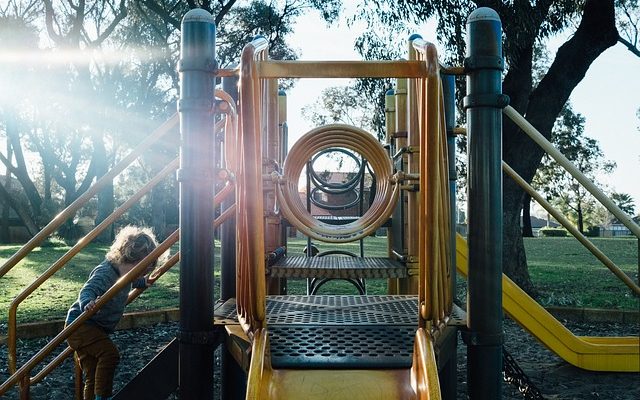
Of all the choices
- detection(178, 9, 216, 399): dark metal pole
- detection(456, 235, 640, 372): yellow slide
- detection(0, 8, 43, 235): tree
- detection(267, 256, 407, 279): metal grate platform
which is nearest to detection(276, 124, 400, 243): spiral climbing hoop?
detection(267, 256, 407, 279): metal grate platform

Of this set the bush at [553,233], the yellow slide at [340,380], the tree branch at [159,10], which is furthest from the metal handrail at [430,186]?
the bush at [553,233]

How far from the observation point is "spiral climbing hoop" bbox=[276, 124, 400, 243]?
4.45m

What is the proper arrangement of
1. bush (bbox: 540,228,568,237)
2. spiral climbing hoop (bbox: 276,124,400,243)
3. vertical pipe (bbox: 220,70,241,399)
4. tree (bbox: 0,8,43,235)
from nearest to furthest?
vertical pipe (bbox: 220,70,241,399) < spiral climbing hoop (bbox: 276,124,400,243) < tree (bbox: 0,8,43,235) < bush (bbox: 540,228,568,237)

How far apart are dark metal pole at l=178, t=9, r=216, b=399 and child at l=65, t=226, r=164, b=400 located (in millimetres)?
1194

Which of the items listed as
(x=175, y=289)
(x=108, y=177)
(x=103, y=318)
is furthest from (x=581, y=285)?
(x=108, y=177)

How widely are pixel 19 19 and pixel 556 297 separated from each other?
1910 cm

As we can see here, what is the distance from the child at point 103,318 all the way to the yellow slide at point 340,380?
1.56m

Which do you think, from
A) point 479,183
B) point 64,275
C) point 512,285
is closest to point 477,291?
point 479,183

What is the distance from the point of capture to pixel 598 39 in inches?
332

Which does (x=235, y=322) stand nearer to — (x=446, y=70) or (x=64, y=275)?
(x=446, y=70)

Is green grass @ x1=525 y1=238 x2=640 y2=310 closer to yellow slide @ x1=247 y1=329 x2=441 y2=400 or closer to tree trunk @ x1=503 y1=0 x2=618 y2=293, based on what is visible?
tree trunk @ x1=503 y1=0 x2=618 y2=293

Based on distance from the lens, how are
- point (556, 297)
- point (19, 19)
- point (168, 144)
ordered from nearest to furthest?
point (556, 297) < point (19, 19) < point (168, 144)

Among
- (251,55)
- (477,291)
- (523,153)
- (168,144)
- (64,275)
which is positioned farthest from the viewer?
(168,144)

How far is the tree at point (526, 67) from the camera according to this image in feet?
27.8
